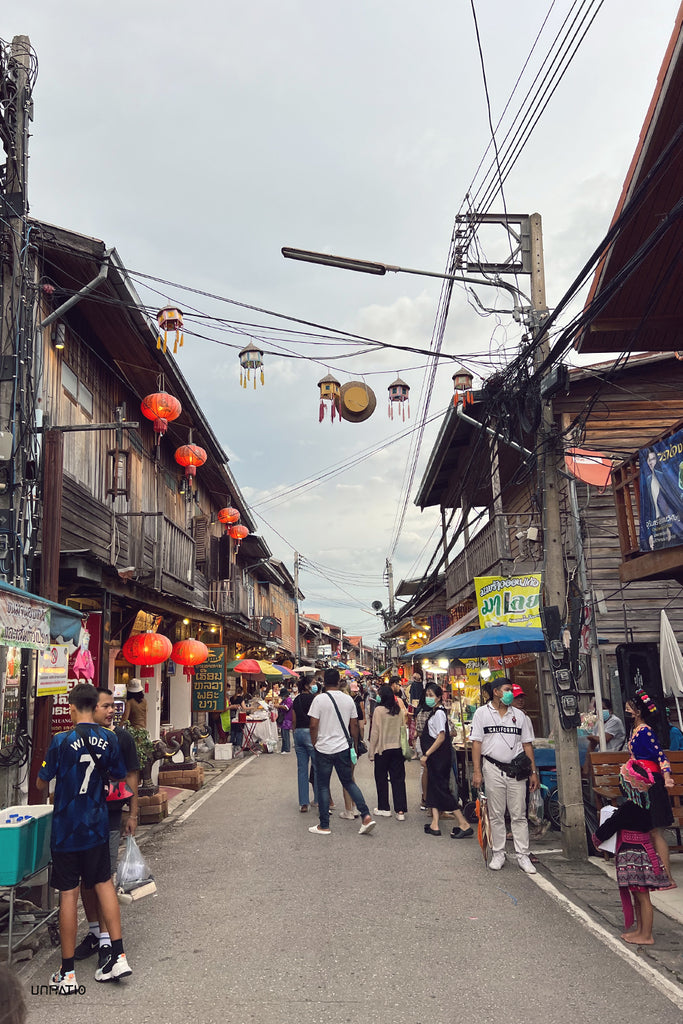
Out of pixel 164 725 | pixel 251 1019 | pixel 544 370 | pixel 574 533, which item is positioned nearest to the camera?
pixel 251 1019

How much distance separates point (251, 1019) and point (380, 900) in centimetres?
249

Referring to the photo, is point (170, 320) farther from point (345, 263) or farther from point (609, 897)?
point (609, 897)

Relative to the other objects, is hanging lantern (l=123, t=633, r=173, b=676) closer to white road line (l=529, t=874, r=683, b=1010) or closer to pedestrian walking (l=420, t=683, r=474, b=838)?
pedestrian walking (l=420, t=683, r=474, b=838)

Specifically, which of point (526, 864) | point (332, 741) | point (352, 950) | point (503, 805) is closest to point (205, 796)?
point (332, 741)

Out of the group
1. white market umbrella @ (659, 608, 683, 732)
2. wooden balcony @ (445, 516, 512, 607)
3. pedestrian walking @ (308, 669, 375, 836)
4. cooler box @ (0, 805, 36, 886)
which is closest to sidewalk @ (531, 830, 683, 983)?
pedestrian walking @ (308, 669, 375, 836)

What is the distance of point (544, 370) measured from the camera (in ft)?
29.2

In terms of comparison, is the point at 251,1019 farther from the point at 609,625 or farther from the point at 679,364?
the point at 679,364

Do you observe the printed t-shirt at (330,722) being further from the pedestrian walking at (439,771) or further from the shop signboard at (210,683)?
the shop signboard at (210,683)

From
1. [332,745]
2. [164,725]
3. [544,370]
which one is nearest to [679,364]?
[544,370]

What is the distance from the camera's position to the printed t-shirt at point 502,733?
7836 mm

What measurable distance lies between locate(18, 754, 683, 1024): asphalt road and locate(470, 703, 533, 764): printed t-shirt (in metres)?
1.14

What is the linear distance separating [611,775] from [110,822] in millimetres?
5806

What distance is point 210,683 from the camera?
19953 mm

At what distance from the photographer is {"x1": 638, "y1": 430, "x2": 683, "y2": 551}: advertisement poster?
778cm
